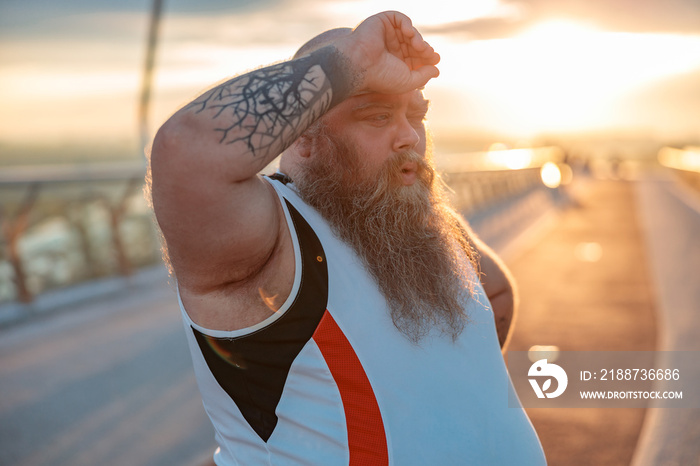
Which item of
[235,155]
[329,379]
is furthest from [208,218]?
[329,379]

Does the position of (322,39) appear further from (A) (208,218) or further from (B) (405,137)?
(A) (208,218)

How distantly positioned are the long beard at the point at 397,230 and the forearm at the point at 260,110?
0.39 m

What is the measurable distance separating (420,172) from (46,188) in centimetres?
563

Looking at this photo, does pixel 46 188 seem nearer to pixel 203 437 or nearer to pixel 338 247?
pixel 203 437

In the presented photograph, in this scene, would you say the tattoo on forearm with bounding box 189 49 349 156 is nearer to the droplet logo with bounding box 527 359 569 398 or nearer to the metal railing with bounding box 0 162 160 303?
the droplet logo with bounding box 527 359 569 398

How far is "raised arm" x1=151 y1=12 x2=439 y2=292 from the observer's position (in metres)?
1.36

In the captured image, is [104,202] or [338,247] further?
[104,202]

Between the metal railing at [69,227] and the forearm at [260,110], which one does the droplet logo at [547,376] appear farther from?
the forearm at [260,110]

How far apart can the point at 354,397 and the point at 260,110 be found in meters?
0.80

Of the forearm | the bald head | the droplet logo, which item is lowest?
the droplet logo

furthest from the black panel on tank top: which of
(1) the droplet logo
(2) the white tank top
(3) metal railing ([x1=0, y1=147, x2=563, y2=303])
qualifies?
(3) metal railing ([x1=0, y1=147, x2=563, y2=303])

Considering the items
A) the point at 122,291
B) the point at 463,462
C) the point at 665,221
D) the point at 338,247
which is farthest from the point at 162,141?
the point at 665,221

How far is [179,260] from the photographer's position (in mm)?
1464

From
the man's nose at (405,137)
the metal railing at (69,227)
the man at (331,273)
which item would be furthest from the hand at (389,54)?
the metal railing at (69,227)
